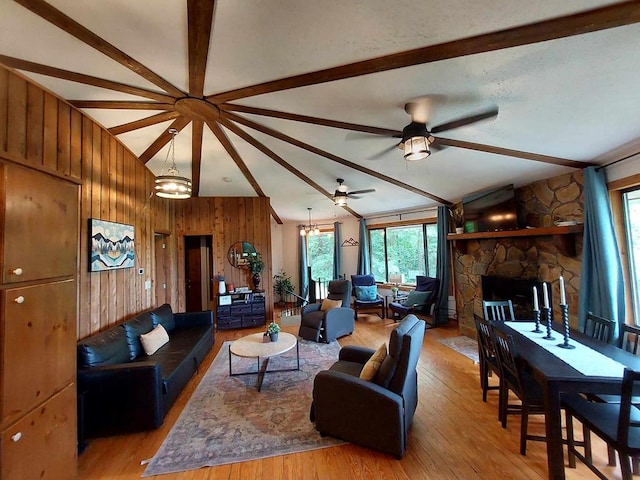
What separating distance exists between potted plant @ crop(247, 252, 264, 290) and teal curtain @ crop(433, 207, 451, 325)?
151 inches

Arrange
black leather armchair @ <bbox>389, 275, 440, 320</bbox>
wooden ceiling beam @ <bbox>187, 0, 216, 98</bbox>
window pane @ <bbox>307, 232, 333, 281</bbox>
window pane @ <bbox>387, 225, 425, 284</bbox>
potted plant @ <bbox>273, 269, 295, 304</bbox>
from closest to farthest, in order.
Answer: wooden ceiling beam @ <bbox>187, 0, 216, 98</bbox>
black leather armchair @ <bbox>389, 275, 440, 320</bbox>
window pane @ <bbox>387, 225, 425, 284</bbox>
potted plant @ <bbox>273, 269, 295, 304</bbox>
window pane @ <bbox>307, 232, 333, 281</bbox>

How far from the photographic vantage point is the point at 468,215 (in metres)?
4.70

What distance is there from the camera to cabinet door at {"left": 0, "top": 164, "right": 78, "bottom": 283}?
143cm

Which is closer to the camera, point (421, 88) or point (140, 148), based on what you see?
point (421, 88)

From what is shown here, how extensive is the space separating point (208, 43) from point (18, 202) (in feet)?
4.93

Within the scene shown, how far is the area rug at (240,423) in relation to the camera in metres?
2.15

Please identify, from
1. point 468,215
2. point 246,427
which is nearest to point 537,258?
point 468,215


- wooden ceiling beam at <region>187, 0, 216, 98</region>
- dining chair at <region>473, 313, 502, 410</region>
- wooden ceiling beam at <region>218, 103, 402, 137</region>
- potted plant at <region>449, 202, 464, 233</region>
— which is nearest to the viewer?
wooden ceiling beam at <region>187, 0, 216, 98</region>

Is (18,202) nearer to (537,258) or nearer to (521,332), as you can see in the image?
(521,332)

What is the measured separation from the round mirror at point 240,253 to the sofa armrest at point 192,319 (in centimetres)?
167

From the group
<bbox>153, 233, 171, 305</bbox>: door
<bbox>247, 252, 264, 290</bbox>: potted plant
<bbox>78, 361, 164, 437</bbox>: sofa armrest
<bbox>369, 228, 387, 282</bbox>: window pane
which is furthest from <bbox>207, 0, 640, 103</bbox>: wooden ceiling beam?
<bbox>369, 228, 387, 282</bbox>: window pane

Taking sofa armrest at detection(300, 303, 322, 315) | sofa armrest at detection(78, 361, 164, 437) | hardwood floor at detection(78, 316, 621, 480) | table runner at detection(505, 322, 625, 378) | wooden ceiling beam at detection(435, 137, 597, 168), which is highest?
wooden ceiling beam at detection(435, 137, 597, 168)

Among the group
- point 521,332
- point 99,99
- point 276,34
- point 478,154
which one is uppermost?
point 99,99

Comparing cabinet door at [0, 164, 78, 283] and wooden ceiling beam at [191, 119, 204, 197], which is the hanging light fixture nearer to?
wooden ceiling beam at [191, 119, 204, 197]
